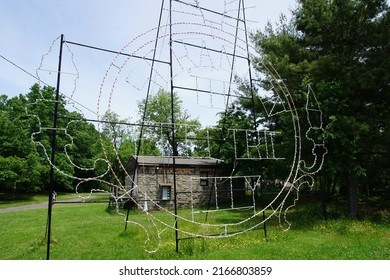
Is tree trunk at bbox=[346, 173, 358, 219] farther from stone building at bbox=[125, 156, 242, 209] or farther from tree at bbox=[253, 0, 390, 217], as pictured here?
stone building at bbox=[125, 156, 242, 209]

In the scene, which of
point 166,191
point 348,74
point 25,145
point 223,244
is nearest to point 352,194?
point 348,74

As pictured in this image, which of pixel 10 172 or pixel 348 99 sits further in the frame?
pixel 10 172

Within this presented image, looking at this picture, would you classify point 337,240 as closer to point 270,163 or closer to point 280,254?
point 280,254

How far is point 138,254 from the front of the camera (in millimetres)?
7574

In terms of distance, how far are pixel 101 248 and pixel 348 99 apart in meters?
10.2

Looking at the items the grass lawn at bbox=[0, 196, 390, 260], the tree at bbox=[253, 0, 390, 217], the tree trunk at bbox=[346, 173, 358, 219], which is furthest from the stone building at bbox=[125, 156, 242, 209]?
the tree at bbox=[253, 0, 390, 217]

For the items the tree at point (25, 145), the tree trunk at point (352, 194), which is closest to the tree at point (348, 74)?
the tree trunk at point (352, 194)

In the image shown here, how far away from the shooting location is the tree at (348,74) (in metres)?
11.2

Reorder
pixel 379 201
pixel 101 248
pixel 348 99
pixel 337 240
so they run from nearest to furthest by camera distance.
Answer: pixel 101 248, pixel 337 240, pixel 348 99, pixel 379 201

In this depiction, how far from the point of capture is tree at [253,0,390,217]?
11156 millimetres

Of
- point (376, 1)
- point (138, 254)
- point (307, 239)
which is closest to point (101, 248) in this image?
point (138, 254)

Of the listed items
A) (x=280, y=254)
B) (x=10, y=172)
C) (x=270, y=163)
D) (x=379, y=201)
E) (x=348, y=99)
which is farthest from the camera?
(x=10, y=172)

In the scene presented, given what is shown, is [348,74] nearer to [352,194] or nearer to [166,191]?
[352,194]

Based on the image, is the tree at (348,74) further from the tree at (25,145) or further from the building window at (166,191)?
the tree at (25,145)
